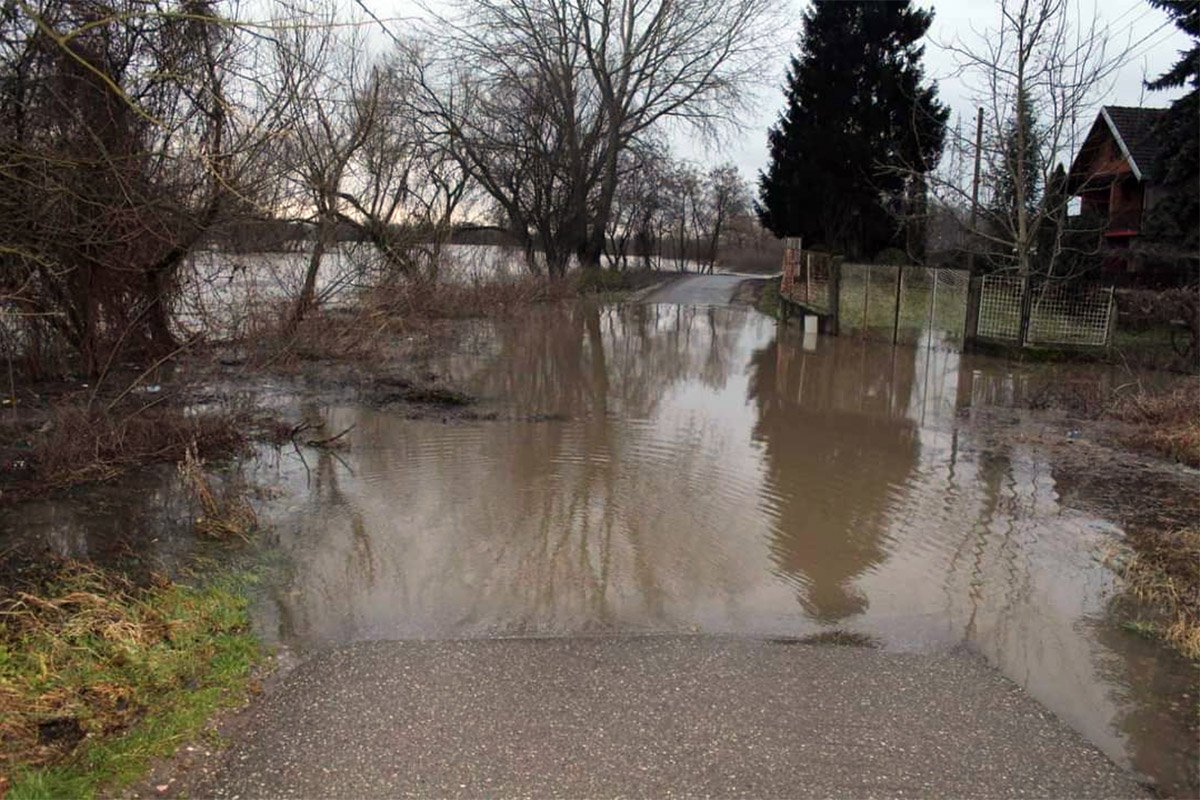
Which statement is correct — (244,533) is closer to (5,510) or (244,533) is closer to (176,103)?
(5,510)

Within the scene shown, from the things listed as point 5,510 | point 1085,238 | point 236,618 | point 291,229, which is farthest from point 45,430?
point 1085,238

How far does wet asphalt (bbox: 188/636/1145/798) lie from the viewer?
333 cm

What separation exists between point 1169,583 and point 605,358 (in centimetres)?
1189

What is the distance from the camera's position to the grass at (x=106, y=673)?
323 centimetres

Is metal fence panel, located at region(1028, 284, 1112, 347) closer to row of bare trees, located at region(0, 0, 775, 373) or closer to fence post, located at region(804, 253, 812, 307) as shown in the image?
fence post, located at region(804, 253, 812, 307)

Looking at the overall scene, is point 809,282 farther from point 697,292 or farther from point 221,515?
point 221,515

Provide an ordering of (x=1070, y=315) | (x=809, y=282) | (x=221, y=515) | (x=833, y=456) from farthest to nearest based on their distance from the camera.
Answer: (x=809, y=282), (x=1070, y=315), (x=833, y=456), (x=221, y=515)

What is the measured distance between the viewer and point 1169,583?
5.42 metres

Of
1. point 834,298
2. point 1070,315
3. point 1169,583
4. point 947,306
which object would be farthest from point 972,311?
point 1169,583

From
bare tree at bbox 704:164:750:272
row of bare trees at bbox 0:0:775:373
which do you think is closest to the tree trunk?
row of bare trees at bbox 0:0:775:373

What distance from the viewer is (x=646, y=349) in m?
18.3

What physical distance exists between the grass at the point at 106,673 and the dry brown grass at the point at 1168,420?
8711mm

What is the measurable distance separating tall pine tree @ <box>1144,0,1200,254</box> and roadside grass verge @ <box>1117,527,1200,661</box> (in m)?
16.9

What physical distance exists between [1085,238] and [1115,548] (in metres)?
18.2
